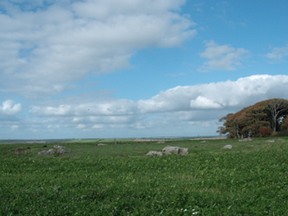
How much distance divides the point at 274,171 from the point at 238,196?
24.0ft

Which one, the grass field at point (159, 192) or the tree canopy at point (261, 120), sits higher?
the tree canopy at point (261, 120)

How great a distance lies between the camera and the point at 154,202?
1447 centimetres

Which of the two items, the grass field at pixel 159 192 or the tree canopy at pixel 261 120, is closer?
the grass field at pixel 159 192

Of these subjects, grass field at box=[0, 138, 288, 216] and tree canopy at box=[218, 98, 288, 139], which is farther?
tree canopy at box=[218, 98, 288, 139]

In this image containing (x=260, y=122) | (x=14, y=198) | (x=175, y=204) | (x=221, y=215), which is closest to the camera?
(x=221, y=215)

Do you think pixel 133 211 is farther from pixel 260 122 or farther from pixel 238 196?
pixel 260 122

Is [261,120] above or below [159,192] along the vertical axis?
above

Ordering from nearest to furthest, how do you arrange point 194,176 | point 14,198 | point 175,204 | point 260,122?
point 175,204
point 14,198
point 194,176
point 260,122

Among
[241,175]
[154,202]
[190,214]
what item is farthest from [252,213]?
[241,175]

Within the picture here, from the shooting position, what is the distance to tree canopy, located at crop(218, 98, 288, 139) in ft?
314

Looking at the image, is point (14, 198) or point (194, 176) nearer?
point (14, 198)

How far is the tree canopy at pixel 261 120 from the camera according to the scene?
314 feet

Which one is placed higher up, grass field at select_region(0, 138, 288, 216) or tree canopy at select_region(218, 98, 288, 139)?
tree canopy at select_region(218, 98, 288, 139)

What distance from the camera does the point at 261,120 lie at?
98000 millimetres
